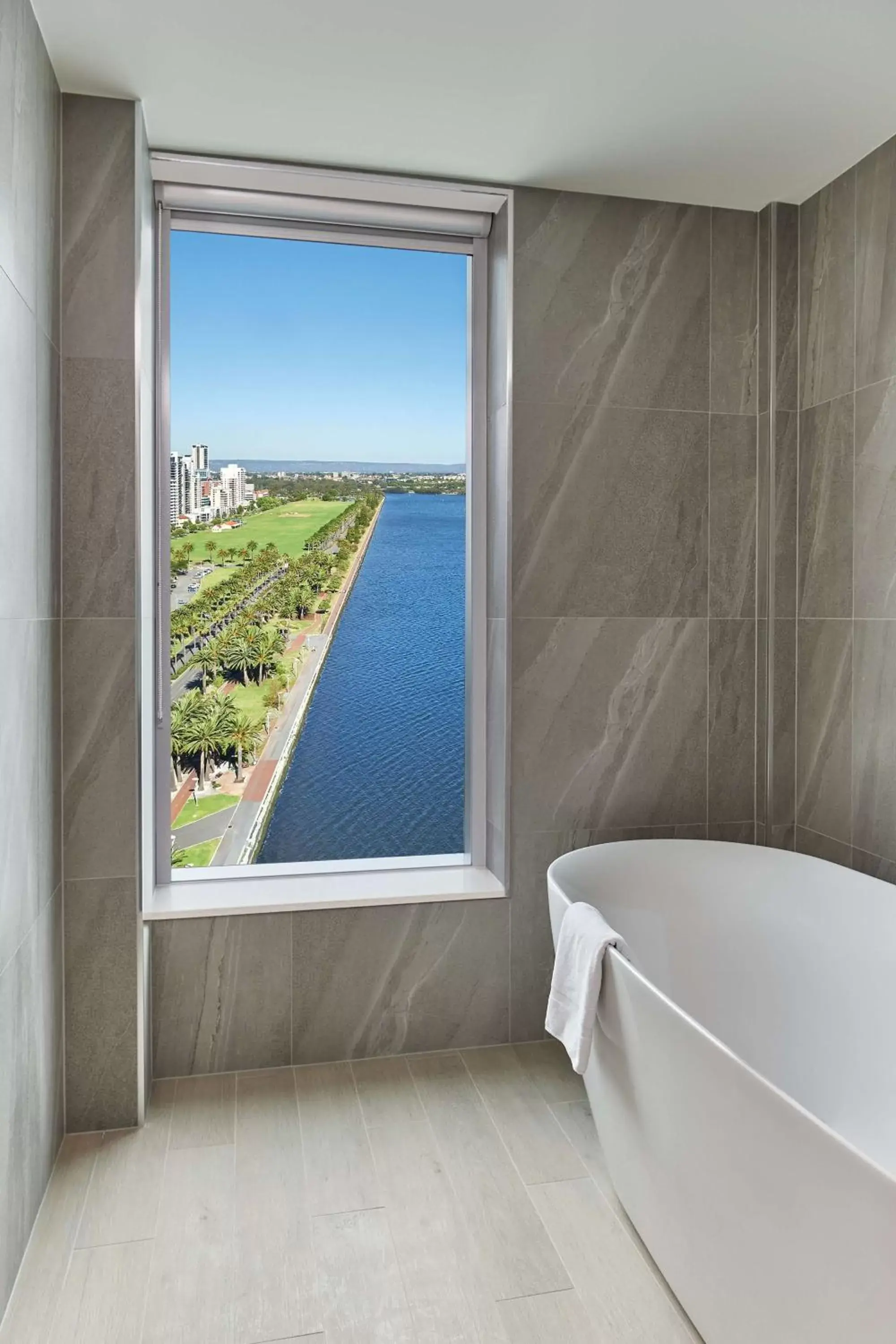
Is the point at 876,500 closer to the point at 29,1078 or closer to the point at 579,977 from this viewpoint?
the point at 579,977

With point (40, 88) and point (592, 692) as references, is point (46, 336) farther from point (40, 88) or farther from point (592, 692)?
point (592, 692)

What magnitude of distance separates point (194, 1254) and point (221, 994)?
0.76m

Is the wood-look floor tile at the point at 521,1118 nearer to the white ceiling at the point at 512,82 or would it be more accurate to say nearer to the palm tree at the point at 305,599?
the palm tree at the point at 305,599

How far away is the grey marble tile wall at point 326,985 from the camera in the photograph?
2.54 meters

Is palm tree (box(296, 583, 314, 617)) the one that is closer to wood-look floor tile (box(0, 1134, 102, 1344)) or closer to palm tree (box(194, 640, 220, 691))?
palm tree (box(194, 640, 220, 691))

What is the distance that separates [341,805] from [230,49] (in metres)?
2.01

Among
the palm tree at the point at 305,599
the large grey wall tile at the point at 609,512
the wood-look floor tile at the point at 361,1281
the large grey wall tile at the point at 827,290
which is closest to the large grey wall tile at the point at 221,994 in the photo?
the wood-look floor tile at the point at 361,1281

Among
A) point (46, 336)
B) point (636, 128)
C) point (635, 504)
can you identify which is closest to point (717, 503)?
point (635, 504)

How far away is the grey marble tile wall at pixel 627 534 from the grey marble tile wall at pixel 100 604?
1084 millimetres

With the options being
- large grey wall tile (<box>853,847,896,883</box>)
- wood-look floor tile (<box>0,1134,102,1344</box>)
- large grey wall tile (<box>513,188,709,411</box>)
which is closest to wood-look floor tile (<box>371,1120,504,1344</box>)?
wood-look floor tile (<box>0,1134,102,1344</box>)

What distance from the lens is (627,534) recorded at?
2773 mm

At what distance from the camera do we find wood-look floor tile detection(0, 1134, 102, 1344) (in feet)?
5.47

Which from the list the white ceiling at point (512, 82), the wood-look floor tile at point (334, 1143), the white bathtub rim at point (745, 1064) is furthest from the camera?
the wood-look floor tile at point (334, 1143)

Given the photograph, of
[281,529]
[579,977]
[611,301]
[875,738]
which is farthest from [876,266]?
[579,977]
